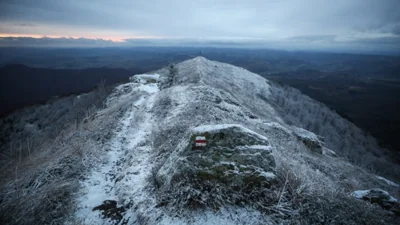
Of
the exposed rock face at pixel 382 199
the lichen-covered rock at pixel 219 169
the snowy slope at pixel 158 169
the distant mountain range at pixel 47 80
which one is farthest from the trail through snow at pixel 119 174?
the distant mountain range at pixel 47 80

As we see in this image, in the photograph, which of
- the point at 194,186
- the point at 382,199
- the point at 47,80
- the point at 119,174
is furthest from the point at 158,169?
the point at 47,80

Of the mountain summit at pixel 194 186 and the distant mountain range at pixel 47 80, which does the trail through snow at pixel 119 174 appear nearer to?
the mountain summit at pixel 194 186

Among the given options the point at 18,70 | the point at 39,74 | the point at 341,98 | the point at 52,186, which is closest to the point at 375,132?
the point at 341,98

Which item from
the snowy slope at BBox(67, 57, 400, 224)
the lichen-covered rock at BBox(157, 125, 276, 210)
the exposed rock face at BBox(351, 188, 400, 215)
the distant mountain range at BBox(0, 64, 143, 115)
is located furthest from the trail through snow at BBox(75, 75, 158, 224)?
the distant mountain range at BBox(0, 64, 143, 115)

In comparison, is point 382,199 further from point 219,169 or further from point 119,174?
point 119,174

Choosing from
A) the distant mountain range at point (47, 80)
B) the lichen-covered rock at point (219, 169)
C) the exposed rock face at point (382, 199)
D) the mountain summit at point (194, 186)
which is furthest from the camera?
the distant mountain range at point (47, 80)

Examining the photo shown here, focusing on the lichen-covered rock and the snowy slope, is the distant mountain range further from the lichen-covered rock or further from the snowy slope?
the lichen-covered rock
